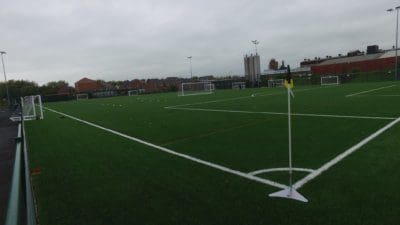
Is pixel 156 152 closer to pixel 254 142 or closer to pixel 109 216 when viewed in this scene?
pixel 254 142

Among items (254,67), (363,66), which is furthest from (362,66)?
(254,67)

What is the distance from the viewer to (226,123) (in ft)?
39.0

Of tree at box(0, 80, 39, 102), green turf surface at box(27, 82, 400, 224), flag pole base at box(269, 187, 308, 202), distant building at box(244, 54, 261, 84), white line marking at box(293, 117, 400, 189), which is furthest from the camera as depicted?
distant building at box(244, 54, 261, 84)

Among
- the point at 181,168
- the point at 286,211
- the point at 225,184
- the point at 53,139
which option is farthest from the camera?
the point at 53,139

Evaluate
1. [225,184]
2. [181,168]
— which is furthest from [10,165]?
[225,184]

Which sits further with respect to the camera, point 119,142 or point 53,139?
point 53,139

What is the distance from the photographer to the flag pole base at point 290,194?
440cm

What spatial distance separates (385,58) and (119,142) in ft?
275

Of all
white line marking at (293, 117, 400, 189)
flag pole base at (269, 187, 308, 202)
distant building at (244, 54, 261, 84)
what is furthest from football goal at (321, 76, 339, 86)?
flag pole base at (269, 187, 308, 202)

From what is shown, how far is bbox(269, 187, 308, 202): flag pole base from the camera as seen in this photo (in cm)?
440

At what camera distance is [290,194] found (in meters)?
4.52

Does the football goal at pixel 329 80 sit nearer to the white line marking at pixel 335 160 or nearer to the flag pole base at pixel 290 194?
the white line marking at pixel 335 160

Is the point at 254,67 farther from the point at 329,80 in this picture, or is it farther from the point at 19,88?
the point at 19,88

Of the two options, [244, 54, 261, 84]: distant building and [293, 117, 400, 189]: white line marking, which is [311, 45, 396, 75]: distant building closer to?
[244, 54, 261, 84]: distant building
